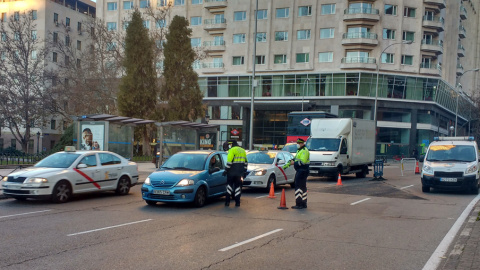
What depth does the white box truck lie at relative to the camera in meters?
22.3

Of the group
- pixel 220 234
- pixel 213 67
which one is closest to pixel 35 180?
pixel 220 234

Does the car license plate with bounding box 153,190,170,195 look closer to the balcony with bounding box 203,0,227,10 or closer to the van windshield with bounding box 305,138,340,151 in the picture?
the van windshield with bounding box 305,138,340,151

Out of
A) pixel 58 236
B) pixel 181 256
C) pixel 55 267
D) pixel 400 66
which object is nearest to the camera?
pixel 55 267

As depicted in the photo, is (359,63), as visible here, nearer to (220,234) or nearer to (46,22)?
(46,22)

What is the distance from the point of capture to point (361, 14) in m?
52.0

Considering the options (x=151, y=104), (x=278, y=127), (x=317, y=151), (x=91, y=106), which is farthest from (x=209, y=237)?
(x=278, y=127)

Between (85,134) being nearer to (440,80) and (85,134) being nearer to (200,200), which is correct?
(200,200)

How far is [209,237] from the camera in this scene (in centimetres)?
853

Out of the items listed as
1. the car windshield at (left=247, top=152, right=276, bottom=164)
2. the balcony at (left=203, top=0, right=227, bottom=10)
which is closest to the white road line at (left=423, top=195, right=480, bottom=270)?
the car windshield at (left=247, top=152, right=276, bottom=164)

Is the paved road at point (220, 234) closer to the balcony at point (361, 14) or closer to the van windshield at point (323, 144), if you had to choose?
the van windshield at point (323, 144)

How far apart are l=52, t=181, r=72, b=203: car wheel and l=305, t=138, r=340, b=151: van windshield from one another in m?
13.3

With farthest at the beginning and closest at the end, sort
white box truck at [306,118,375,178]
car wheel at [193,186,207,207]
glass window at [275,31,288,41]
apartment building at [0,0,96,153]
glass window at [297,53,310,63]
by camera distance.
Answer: apartment building at [0,0,96,153] → glass window at [275,31,288,41] → glass window at [297,53,310,63] → white box truck at [306,118,375,178] → car wheel at [193,186,207,207]

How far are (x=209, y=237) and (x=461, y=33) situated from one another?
2750 inches

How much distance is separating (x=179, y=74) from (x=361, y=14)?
24.4 metres
